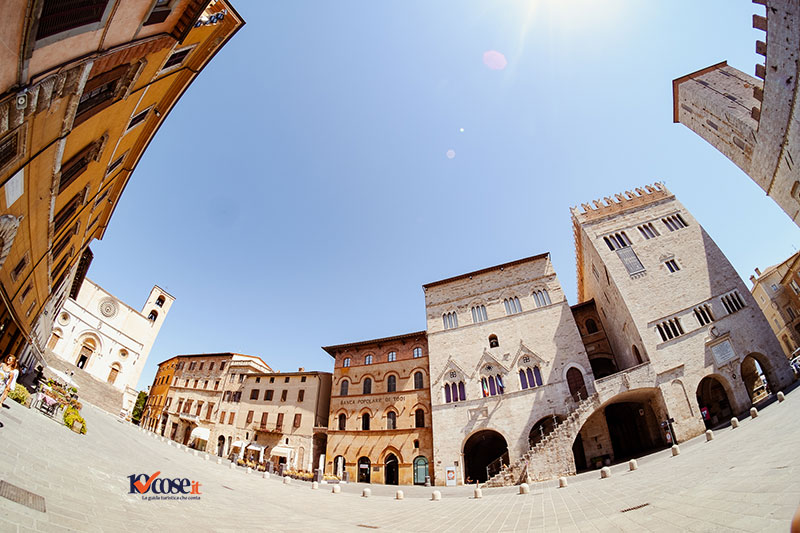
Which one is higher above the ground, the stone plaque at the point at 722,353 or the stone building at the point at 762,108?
the stone building at the point at 762,108

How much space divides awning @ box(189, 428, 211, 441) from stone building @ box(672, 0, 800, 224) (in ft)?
164

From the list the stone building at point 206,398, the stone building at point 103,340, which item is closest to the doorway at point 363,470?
the stone building at point 206,398

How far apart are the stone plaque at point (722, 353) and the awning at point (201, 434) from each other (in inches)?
1695

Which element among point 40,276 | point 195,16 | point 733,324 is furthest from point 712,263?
point 40,276

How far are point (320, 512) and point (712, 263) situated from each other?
28651mm

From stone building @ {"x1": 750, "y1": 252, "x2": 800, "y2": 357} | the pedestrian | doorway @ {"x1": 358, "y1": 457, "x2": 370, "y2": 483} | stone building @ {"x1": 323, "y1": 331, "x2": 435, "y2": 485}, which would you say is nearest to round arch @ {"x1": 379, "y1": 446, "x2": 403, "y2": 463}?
stone building @ {"x1": 323, "y1": 331, "x2": 435, "y2": 485}

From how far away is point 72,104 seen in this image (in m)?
6.64

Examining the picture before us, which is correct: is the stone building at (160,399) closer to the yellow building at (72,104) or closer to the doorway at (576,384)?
the yellow building at (72,104)

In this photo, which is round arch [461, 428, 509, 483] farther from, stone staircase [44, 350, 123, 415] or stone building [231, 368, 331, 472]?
stone staircase [44, 350, 123, 415]

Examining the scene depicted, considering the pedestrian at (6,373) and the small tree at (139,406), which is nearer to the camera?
the pedestrian at (6,373)

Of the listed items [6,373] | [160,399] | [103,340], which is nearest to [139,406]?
[160,399]

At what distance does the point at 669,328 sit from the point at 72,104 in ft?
96.9

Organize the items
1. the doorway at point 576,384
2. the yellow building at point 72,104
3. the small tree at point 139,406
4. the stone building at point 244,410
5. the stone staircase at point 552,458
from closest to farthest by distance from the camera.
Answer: the yellow building at point 72,104 < the stone staircase at point 552,458 < the doorway at point 576,384 < the stone building at point 244,410 < the small tree at point 139,406

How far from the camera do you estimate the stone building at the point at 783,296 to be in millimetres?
33569
